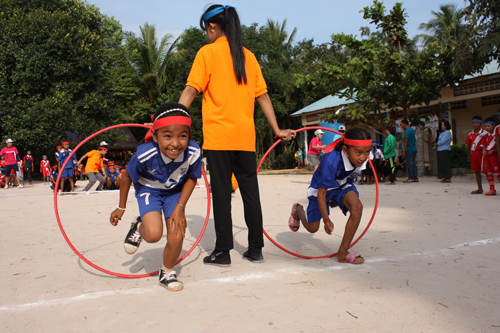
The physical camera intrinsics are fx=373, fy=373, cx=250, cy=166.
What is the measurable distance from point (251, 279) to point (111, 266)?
155 cm

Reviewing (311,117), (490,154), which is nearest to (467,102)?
(490,154)

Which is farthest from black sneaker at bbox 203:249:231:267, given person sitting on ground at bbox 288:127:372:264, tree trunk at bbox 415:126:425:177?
tree trunk at bbox 415:126:425:177

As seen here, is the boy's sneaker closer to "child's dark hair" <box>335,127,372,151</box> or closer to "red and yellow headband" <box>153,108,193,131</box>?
"red and yellow headband" <box>153,108,193,131</box>

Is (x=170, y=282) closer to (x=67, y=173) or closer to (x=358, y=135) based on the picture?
(x=358, y=135)

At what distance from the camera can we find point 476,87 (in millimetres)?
14992

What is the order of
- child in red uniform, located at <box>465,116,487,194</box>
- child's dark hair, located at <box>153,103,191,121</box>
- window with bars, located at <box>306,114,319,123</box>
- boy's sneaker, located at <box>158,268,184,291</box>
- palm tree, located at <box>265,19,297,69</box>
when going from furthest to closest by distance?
palm tree, located at <box>265,19,297,69</box>
window with bars, located at <box>306,114,319,123</box>
child in red uniform, located at <box>465,116,487,194</box>
child's dark hair, located at <box>153,103,191,121</box>
boy's sneaker, located at <box>158,268,184,291</box>

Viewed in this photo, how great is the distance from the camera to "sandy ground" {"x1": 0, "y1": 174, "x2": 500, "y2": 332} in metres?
2.39

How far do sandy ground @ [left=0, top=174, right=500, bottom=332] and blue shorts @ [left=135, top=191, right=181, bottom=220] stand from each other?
63 centimetres

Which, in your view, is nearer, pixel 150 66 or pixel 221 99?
pixel 221 99

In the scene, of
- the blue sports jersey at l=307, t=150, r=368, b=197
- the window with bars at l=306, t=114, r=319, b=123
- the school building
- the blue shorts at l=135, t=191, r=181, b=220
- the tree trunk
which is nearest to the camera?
the blue shorts at l=135, t=191, r=181, b=220

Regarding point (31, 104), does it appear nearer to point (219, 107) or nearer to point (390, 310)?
point (219, 107)

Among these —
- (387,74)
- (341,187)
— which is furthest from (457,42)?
(341,187)

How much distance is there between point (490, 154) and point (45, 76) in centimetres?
2324

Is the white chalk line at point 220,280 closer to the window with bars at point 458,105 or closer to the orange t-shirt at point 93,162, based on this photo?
the orange t-shirt at point 93,162
